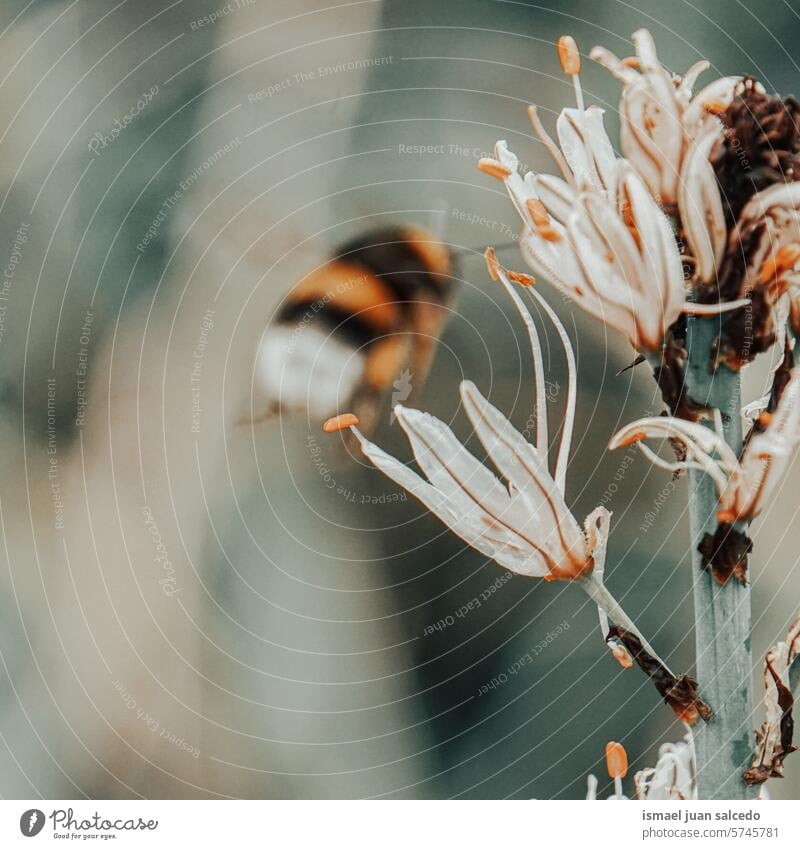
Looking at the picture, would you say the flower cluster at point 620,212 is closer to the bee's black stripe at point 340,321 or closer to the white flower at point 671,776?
the bee's black stripe at point 340,321

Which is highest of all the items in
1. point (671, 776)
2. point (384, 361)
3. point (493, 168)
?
point (493, 168)

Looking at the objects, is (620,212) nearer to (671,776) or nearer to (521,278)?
(521,278)

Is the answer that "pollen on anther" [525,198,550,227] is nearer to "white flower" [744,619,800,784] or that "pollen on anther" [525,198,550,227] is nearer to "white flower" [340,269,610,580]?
"white flower" [340,269,610,580]

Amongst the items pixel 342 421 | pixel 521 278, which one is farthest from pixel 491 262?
pixel 342 421

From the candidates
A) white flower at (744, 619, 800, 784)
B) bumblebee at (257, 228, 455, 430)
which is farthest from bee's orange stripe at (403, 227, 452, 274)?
white flower at (744, 619, 800, 784)

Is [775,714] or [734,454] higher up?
[734,454]

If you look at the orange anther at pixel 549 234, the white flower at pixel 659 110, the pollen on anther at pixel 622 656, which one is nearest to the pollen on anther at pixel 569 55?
the white flower at pixel 659 110

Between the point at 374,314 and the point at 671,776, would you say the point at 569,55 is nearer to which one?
the point at 374,314
